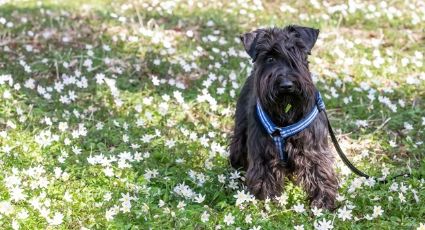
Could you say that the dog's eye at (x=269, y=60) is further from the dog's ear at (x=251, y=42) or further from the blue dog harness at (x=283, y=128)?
the blue dog harness at (x=283, y=128)

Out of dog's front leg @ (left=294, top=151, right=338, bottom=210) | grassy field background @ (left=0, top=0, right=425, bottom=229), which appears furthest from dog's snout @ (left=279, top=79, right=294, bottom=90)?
grassy field background @ (left=0, top=0, right=425, bottom=229)

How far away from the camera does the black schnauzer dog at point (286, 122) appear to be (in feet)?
18.2

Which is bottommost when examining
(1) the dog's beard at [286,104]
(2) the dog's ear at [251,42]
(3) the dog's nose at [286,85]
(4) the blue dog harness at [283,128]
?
(4) the blue dog harness at [283,128]

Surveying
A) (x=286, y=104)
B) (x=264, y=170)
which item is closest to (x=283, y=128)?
(x=286, y=104)

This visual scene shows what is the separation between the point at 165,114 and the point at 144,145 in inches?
34.1

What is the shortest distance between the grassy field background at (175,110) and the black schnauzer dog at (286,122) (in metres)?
0.21

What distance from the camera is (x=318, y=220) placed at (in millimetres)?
A: 5621

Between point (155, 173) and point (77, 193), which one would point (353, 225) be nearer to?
point (155, 173)

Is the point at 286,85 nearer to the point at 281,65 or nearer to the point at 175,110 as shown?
the point at 281,65

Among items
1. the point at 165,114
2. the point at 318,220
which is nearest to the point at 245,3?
the point at 165,114

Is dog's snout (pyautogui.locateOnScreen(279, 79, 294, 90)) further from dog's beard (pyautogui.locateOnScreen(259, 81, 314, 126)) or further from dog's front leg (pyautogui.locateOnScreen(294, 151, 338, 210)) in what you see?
dog's front leg (pyautogui.locateOnScreen(294, 151, 338, 210))

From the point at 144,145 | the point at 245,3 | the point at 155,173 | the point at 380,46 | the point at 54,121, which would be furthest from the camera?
the point at 245,3

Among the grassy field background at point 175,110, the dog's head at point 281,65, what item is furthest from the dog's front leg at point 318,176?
the dog's head at point 281,65

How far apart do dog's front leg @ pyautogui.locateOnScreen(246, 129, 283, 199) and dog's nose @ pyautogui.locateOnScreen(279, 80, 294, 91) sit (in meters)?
0.69
